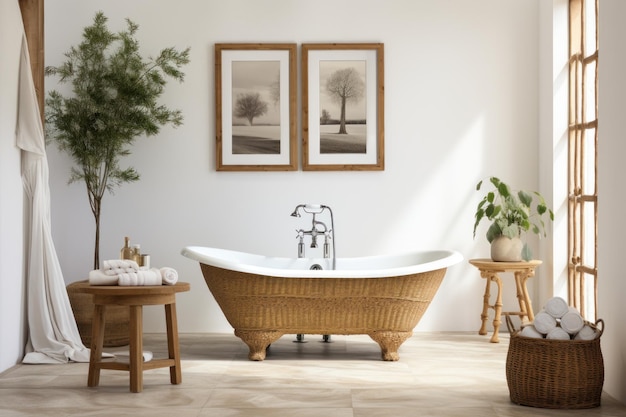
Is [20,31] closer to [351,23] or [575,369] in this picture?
[351,23]

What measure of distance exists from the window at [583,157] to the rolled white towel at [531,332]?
1.34m

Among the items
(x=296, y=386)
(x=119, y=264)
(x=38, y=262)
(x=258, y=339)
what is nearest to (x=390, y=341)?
(x=258, y=339)

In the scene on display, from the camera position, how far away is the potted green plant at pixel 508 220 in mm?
5902

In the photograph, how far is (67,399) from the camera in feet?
13.9

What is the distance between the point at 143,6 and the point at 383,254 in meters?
2.58

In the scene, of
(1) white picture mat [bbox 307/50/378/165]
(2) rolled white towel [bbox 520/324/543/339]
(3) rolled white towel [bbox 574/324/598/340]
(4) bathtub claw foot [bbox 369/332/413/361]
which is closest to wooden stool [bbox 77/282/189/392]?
(4) bathtub claw foot [bbox 369/332/413/361]

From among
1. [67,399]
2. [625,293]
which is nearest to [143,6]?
[67,399]

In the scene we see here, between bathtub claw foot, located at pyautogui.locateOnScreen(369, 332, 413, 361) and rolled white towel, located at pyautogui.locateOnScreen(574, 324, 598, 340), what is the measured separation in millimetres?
1449

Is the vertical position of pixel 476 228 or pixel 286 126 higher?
pixel 286 126

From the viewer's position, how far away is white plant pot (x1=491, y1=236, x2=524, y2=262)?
19.4ft

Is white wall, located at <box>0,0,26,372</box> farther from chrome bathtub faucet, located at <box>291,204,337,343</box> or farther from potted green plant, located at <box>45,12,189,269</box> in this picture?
chrome bathtub faucet, located at <box>291,204,337,343</box>

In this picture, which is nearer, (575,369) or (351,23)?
(575,369)

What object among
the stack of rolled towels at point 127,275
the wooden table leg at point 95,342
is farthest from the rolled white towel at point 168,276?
the wooden table leg at point 95,342

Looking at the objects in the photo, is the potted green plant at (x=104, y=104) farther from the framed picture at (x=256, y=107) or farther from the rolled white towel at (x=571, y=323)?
the rolled white towel at (x=571, y=323)
